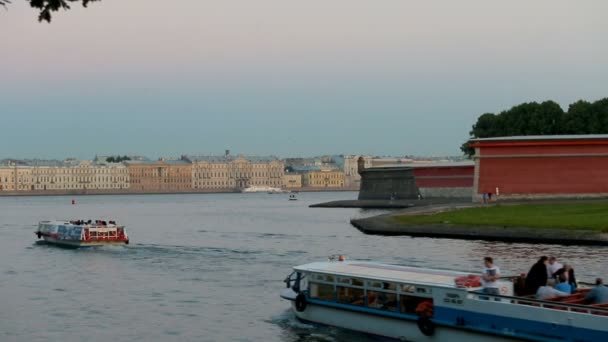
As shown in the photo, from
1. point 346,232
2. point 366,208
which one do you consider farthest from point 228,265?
point 366,208

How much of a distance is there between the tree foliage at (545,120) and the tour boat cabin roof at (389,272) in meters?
83.1

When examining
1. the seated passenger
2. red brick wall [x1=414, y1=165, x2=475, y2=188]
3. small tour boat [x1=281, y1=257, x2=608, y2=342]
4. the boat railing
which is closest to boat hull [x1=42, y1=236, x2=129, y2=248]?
small tour boat [x1=281, y1=257, x2=608, y2=342]

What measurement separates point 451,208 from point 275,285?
3333cm

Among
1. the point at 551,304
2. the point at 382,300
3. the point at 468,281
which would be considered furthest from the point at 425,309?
the point at 551,304

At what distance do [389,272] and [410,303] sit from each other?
1.67 m

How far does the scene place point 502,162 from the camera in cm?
7150

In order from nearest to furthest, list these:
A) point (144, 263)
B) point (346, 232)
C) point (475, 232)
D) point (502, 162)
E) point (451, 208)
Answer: point (144, 263) < point (475, 232) < point (346, 232) < point (451, 208) < point (502, 162)

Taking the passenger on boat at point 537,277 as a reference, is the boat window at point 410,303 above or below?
below

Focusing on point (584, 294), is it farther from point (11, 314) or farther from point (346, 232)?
point (346, 232)

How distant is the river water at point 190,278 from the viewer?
27.0m

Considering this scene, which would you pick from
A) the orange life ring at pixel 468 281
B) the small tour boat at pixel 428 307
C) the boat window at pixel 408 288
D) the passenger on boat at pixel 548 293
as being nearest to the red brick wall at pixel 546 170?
the small tour boat at pixel 428 307

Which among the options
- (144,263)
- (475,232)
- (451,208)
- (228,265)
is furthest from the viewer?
(451,208)

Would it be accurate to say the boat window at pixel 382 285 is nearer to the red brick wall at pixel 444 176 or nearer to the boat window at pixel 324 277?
the boat window at pixel 324 277

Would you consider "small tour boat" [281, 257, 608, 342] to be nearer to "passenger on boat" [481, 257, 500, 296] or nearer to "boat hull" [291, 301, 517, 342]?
"boat hull" [291, 301, 517, 342]
